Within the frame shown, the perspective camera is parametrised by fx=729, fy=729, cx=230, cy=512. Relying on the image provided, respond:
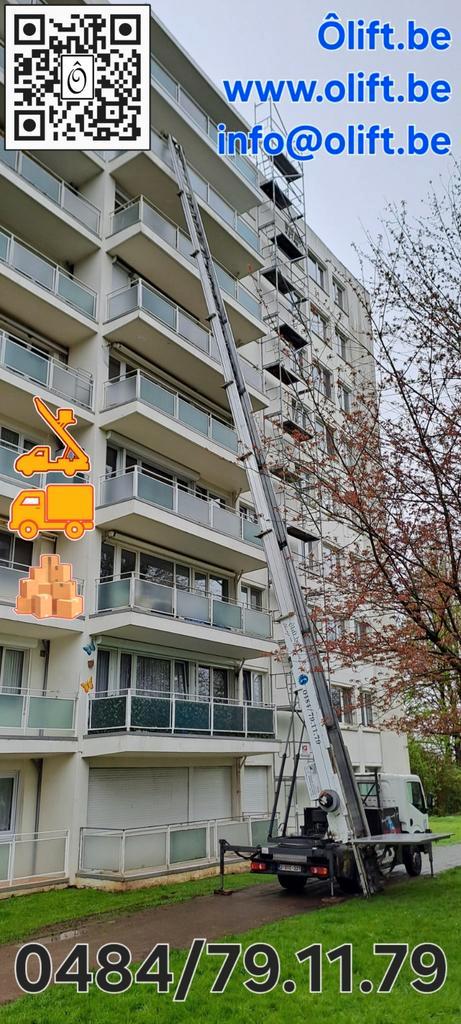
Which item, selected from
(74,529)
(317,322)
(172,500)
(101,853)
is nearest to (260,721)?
(101,853)

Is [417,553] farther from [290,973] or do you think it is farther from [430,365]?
[290,973]

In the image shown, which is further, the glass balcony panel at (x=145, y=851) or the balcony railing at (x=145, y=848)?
the glass balcony panel at (x=145, y=851)

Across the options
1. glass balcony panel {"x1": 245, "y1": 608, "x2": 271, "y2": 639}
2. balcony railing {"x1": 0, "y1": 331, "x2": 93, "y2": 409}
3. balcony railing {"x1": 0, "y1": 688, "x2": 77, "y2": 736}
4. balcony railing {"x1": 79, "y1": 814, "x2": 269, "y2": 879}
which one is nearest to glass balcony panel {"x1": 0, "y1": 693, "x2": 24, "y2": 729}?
balcony railing {"x1": 0, "y1": 688, "x2": 77, "y2": 736}

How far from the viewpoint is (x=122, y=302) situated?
19203 millimetres

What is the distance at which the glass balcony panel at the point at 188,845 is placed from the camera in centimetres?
1534

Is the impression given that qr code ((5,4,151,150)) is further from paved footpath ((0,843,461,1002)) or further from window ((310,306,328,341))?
paved footpath ((0,843,461,1002))

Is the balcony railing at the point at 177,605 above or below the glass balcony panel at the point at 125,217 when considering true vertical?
below

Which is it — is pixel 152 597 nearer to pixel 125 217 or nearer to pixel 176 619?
pixel 176 619

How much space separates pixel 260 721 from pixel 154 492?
7.00 m

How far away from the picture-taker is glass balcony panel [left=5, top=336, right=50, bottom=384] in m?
16.2

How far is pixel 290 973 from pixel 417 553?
497cm

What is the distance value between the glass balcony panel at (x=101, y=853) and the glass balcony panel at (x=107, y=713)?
7.07 feet

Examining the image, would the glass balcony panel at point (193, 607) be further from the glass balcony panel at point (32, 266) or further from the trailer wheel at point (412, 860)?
the glass balcony panel at point (32, 266)

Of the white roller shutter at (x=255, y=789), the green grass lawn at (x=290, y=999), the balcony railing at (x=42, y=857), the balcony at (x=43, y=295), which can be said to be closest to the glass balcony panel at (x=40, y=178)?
the balcony at (x=43, y=295)
